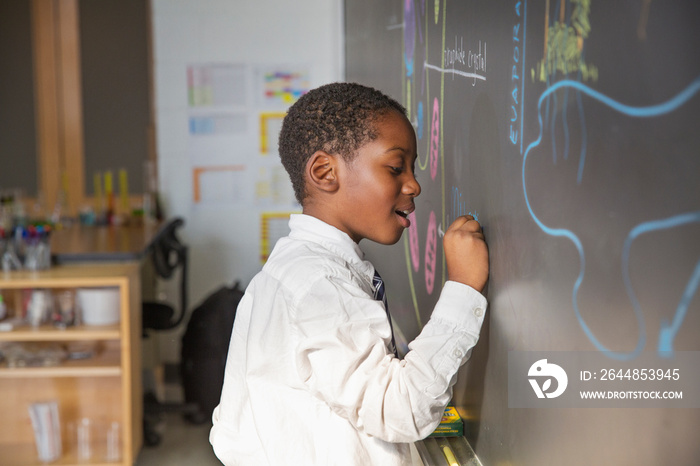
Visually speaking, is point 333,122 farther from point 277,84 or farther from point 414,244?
point 277,84

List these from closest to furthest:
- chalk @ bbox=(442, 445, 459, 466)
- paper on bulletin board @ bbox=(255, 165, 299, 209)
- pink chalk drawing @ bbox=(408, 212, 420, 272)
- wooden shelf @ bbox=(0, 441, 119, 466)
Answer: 1. chalk @ bbox=(442, 445, 459, 466)
2. pink chalk drawing @ bbox=(408, 212, 420, 272)
3. wooden shelf @ bbox=(0, 441, 119, 466)
4. paper on bulletin board @ bbox=(255, 165, 299, 209)

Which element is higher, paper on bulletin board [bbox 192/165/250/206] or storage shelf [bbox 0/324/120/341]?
paper on bulletin board [bbox 192/165/250/206]

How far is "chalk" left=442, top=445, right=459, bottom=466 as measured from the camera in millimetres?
1044

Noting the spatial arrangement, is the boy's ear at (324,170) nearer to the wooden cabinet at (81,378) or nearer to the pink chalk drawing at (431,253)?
the pink chalk drawing at (431,253)

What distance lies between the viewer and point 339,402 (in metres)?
0.81

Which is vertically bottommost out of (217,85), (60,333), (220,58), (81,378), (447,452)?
(81,378)

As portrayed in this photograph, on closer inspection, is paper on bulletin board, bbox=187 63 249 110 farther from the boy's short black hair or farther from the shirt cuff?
the shirt cuff

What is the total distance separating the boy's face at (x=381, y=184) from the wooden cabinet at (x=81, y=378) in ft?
6.57

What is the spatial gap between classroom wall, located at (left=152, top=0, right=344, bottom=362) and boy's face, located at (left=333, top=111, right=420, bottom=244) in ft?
10.7

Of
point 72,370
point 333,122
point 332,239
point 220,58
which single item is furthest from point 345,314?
point 220,58

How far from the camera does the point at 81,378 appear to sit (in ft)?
9.77

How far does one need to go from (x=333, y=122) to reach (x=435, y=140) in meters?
0.43

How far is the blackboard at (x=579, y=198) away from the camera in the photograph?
0.46 metres

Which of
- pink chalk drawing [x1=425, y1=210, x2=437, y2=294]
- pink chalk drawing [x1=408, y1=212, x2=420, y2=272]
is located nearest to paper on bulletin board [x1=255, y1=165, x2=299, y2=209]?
pink chalk drawing [x1=408, y1=212, x2=420, y2=272]
